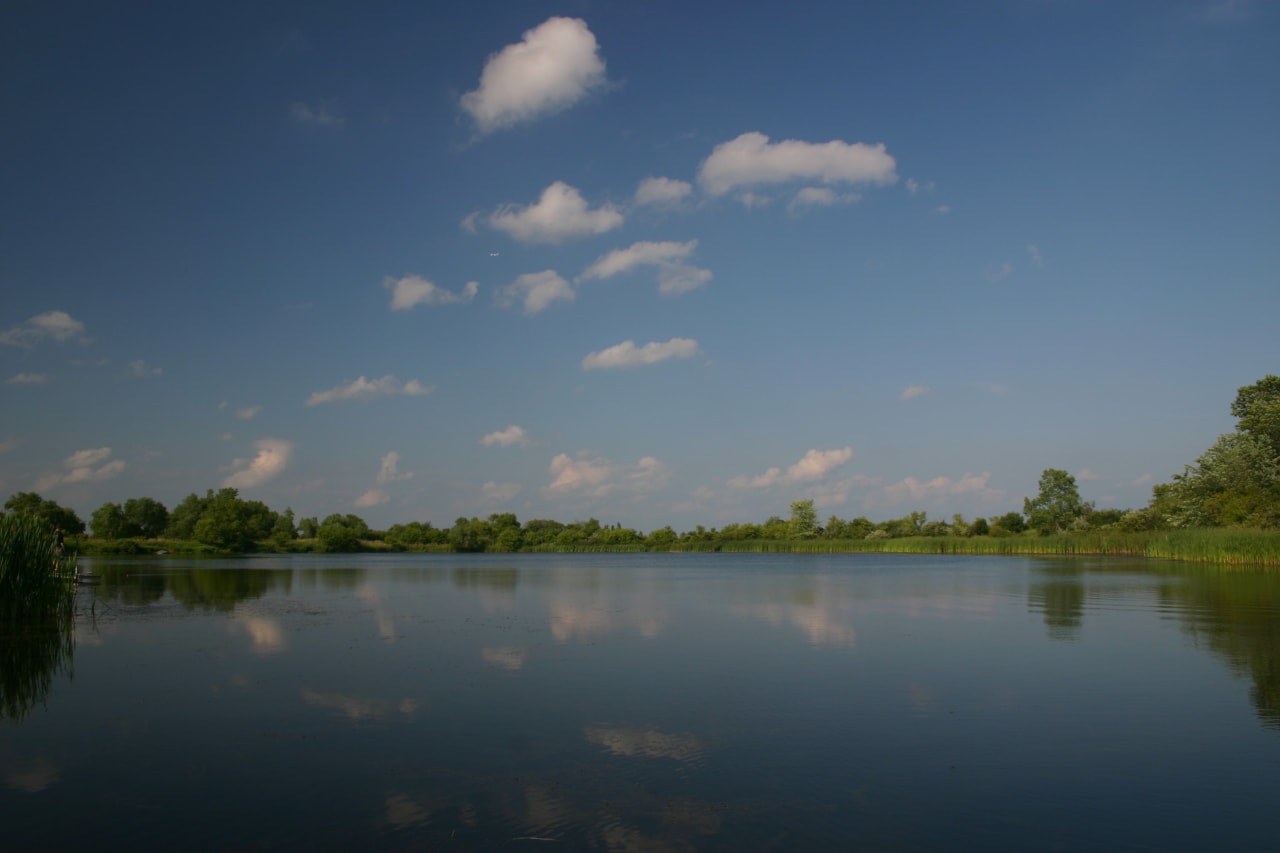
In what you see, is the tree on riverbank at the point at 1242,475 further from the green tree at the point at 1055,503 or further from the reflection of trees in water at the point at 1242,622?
the green tree at the point at 1055,503

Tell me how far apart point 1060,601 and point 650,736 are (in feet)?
59.3

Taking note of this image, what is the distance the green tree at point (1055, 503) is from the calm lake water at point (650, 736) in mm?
79670

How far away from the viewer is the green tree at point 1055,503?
293 feet

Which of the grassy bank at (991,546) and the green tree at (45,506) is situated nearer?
the grassy bank at (991,546)

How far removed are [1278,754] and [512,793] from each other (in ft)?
22.7

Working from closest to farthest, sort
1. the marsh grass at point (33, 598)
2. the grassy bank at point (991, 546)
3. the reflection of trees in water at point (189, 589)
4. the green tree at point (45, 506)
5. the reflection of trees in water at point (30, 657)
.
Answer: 1. the reflection of trees in water at point (30, 657)
2. the marsh grass at point (33, 598)
3. the reflection of trees in water at point (189, 589)
4. the grassy bank at point (991, 546)
5. the green tree at point (45, 506)

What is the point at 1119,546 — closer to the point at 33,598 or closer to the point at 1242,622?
the point at 1242,622

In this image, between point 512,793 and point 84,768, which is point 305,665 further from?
point 512,793

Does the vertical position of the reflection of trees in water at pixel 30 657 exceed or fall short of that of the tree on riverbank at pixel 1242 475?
it falls short

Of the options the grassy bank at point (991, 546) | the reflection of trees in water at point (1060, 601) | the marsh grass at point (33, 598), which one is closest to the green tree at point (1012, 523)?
the grassy bank at point (991, 546)

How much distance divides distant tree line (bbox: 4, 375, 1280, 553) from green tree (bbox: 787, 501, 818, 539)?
0.42 ft

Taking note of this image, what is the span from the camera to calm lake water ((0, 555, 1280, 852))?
5.75 m

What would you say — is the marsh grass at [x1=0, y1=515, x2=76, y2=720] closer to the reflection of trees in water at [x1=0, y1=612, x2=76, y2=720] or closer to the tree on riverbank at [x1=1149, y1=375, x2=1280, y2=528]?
the reflection of trees in water at [x1=0, y1=612, x2=76, y2=720]

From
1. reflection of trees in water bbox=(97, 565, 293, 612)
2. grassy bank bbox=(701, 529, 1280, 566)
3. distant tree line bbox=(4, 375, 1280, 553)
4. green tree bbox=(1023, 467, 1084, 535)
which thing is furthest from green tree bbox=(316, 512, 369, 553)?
green tree bbox=(1023, 467, 1084, 535)
